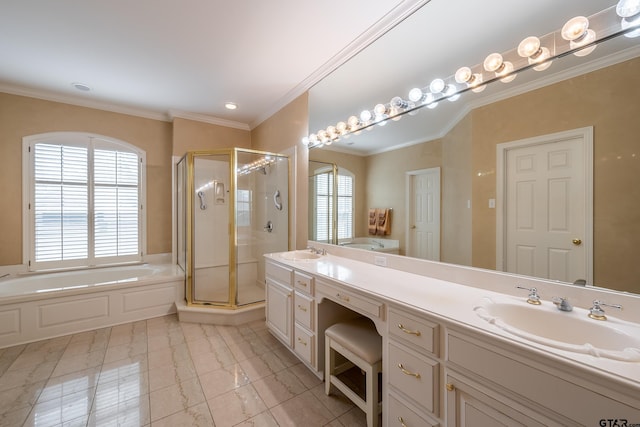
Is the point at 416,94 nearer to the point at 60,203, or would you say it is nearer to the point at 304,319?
the point at 304,319

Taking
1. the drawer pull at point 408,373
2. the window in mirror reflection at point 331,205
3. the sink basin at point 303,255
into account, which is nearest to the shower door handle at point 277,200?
the window in mirror reflection at point 331,205

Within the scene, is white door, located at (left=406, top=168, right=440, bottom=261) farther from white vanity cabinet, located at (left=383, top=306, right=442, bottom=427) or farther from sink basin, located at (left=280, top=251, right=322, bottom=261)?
sink basin, located at (left=280, top=251, right=322, bottom=261)

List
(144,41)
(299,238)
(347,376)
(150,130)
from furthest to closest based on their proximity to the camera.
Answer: (150,130) → (299,238) → (144,41) → (347,376)

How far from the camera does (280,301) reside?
86.7 inches

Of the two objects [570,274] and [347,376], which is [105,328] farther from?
[570,274]

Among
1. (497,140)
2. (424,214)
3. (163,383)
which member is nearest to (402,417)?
(424,214)

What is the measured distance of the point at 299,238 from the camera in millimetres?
2902

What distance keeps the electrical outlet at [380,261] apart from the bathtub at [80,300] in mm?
2434

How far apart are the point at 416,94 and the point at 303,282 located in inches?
62.6

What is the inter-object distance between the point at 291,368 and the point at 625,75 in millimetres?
2531

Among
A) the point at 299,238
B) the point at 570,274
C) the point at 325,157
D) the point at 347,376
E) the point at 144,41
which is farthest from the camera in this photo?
the point at 299,238

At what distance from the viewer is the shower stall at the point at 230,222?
2.93 metres

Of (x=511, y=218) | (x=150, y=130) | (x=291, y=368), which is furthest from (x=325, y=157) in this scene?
(x=150, y=130)

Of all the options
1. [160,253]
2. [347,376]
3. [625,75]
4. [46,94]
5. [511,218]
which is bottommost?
[347,376]
